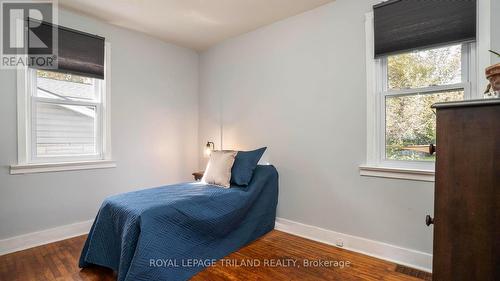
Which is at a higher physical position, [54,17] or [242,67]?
[54,17]

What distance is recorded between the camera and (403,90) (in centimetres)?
218

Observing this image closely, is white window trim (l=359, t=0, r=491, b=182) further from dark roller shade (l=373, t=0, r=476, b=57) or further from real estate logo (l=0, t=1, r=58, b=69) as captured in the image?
real estate logo (l=0, t=1, r=58, b=69)

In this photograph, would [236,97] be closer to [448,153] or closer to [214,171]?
[214,171]

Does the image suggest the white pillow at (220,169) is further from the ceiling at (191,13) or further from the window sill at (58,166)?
the ceiling at (191,13)

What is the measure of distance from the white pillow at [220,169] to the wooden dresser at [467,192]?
6.18 ft

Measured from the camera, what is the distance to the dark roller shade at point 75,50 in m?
2.48

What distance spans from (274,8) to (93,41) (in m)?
2.09

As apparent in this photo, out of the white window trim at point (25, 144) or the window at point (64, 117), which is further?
the window at point (64, 117)

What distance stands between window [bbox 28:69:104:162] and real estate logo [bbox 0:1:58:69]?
0.47 ft

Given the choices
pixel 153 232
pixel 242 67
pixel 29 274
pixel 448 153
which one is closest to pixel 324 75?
A: pixel 242 67

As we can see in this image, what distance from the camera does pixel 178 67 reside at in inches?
145

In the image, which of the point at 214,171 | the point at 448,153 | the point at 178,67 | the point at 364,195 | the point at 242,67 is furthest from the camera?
the point at 178,67

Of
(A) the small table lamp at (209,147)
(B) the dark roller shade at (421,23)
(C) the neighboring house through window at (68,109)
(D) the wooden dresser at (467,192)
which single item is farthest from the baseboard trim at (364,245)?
(C) the neighboring house through window at (68,109)

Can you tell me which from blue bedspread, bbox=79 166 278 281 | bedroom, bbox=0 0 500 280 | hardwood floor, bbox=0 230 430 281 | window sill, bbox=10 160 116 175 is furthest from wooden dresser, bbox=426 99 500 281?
window sill, bbox=10 160 116 175
